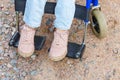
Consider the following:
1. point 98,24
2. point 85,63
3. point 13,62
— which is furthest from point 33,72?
point 98,24

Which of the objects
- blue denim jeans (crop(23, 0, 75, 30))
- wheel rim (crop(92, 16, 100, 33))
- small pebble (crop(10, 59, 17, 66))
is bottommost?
small pebble (crop(10, 59, 17, 66))

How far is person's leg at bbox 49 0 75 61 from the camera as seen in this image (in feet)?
6.98

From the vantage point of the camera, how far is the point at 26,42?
2.19 m

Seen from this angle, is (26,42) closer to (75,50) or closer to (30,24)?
(30,24)

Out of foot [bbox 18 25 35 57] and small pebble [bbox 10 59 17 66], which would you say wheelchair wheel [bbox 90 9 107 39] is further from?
small pebble [bbox 10 59 17 66]

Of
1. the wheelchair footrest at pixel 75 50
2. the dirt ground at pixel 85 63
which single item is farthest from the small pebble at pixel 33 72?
the wheelchair footrest at pixel 75 50

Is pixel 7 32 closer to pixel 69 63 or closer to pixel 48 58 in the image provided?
pixel 48 58

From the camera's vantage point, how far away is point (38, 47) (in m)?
2.24

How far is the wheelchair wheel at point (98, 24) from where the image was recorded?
2.33 metres

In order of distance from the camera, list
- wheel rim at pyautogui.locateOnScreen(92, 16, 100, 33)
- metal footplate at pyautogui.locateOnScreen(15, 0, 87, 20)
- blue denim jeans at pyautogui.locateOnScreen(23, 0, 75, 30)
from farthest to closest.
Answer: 1. wheel rim at pyautogui.locateOnScreen(92, 16, 100, 33)
2. metal footplate at pyautogui.locateOnScreen(15, 0, 87, 20)
3. blue denim jeans at pyautogui.locateOnScreen(23, 0, 75, 30)

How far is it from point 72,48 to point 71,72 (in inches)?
7.3

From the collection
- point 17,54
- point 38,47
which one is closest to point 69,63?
point 38,47

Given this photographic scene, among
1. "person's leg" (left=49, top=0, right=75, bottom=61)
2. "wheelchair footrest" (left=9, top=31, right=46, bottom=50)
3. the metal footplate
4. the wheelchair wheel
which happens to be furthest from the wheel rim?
"wheelchair footrest" (left=9, top=31, right=46, bottom=50)

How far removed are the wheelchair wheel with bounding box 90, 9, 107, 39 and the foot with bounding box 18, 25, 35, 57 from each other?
1.75 feet
